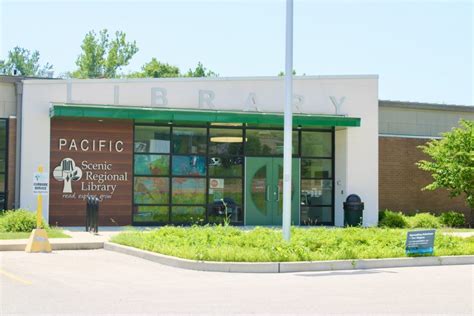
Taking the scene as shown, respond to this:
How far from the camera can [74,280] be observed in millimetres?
12797

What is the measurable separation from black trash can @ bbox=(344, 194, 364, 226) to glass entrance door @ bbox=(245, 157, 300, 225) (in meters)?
2.47

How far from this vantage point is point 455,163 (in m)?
28.0

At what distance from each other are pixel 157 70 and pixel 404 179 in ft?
170

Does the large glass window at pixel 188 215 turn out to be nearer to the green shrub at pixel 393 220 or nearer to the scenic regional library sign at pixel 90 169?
the scenic regional library sign at pixel 90 169

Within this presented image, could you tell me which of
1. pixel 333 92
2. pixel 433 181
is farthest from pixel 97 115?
pixel 433 181

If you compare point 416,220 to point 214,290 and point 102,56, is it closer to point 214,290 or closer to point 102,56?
point 214,290

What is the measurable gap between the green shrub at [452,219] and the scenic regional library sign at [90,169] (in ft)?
39.2

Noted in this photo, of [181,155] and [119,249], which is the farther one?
[181,155]

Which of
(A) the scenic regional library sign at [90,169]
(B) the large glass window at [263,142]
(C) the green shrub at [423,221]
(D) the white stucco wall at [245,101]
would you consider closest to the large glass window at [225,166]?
(B) the large glass window at [263,142]

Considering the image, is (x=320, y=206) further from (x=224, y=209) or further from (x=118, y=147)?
(x=118, y=147)

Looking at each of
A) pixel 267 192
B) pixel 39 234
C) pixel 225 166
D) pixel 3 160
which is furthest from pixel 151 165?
pixel 39 234

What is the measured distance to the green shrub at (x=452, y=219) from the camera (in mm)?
28344

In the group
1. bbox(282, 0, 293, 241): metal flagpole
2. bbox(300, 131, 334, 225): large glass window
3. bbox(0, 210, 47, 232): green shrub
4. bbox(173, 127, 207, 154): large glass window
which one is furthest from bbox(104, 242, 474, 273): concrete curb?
bbox(300, 131, 334, 225): large glass window

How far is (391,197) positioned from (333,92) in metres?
5.32
